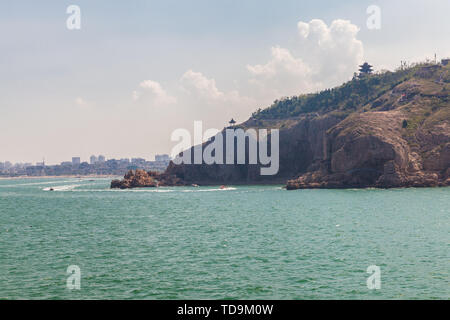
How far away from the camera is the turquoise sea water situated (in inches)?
1065

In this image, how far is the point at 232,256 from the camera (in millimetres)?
37156

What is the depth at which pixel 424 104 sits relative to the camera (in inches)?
6284

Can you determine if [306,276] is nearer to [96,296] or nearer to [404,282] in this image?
[404,282]

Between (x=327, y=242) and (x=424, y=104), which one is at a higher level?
(x=424, y=104)

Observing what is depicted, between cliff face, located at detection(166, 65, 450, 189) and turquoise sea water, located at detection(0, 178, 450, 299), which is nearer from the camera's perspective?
turquoise sea water, located at detection(0, 178, 450, 299)

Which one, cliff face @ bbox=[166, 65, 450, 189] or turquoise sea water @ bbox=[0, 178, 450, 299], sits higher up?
cliff face @ bbox=[166, 65, 450, 189]

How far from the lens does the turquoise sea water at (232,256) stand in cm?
2705

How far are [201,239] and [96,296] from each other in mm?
20992

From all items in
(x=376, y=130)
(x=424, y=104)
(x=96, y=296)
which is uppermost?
(x=424, y=104)

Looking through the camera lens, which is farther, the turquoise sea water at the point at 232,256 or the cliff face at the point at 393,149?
the cliff face at the point at 393,149

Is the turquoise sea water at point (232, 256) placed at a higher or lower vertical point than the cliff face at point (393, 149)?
lower

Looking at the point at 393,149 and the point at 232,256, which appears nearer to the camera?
the point at 232,256

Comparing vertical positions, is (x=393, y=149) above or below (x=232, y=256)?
above
